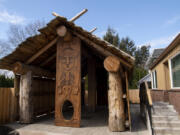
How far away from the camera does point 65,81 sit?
546 centimetres

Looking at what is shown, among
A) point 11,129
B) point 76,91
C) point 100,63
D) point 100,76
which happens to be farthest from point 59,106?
point 100,76

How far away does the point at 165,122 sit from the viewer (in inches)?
181

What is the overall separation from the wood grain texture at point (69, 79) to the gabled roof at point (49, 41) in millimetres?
463

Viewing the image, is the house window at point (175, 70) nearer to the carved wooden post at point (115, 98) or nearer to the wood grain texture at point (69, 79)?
the carved wooden post at point (115, 98)

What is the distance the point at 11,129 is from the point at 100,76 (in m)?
8.09

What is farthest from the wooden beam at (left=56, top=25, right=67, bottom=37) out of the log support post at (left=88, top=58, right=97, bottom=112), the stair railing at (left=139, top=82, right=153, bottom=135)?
the log support post at (left=88, top=58, right=97, bottom=112)

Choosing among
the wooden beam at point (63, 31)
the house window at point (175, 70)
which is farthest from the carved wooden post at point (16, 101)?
the house window at point (175, 70)

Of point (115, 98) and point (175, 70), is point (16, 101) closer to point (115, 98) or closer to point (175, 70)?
point (115, 98)

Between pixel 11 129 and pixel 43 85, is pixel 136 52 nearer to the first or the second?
pixel 43 85

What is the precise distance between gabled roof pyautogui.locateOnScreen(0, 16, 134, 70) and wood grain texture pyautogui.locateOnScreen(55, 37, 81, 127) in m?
0.46

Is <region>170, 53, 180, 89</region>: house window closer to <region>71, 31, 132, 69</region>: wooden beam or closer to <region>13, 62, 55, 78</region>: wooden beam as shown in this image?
<region>71, 31, 132, 69</region>: wooden beam

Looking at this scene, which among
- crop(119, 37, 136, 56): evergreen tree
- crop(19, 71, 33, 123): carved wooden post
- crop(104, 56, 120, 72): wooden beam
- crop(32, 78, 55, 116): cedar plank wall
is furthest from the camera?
crop(119, 37, 136, 56): evergreen tree

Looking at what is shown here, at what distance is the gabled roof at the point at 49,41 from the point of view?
4.75m

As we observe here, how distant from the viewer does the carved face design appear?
5.54 metres
